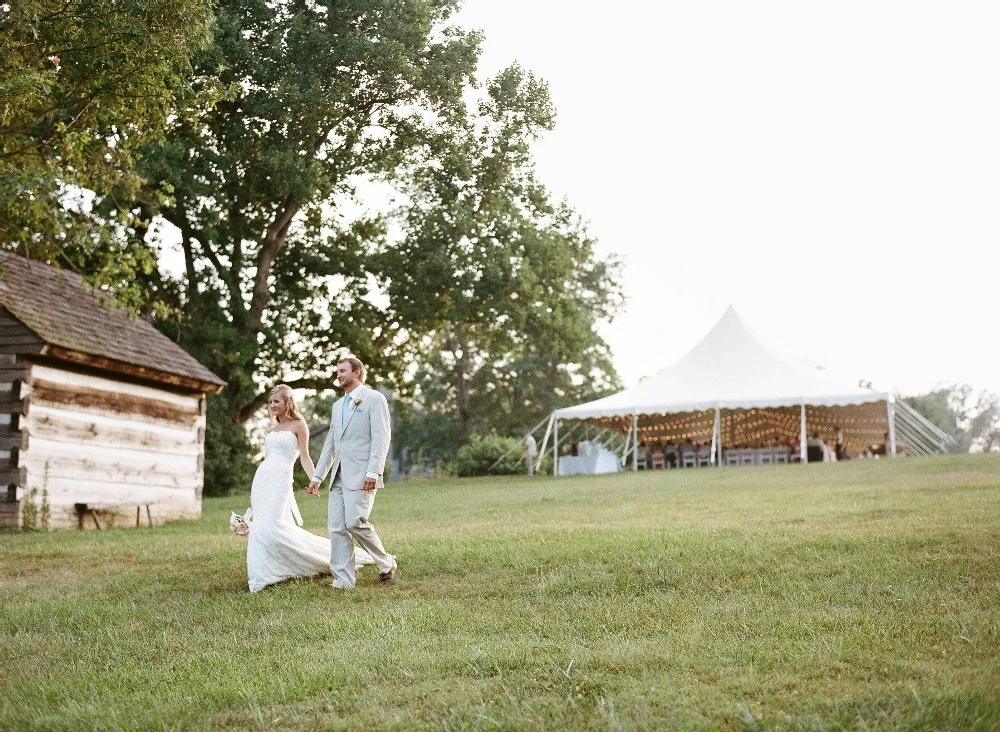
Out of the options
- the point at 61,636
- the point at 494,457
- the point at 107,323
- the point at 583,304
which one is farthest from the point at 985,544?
the point at 583,304

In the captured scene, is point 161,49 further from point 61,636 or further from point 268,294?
point 268,294

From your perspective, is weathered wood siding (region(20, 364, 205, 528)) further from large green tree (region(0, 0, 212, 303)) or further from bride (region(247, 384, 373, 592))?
bride (region(247, 384, 373, 592))

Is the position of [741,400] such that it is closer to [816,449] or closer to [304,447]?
[816,449]

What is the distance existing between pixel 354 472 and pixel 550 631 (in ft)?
9.75

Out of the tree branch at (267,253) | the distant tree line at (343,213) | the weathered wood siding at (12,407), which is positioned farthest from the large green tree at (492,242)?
the weathered wood siding at (12,407)

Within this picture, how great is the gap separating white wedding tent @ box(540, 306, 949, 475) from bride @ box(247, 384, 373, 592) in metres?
20.9

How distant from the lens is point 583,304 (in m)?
52.2

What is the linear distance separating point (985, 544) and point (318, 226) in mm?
23863

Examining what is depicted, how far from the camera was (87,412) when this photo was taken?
17188mm

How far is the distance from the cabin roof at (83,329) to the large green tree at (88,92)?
1.73 meters

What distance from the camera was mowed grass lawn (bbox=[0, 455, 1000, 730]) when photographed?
16.3ft

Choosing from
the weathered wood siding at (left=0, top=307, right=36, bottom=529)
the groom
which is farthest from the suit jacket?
the weathered wood siding at (left=0, top=307, right=36, bottom=529)

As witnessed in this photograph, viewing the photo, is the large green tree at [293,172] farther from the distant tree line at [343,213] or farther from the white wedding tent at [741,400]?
the white wedding tent at [741,400]

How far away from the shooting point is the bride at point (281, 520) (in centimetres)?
926
